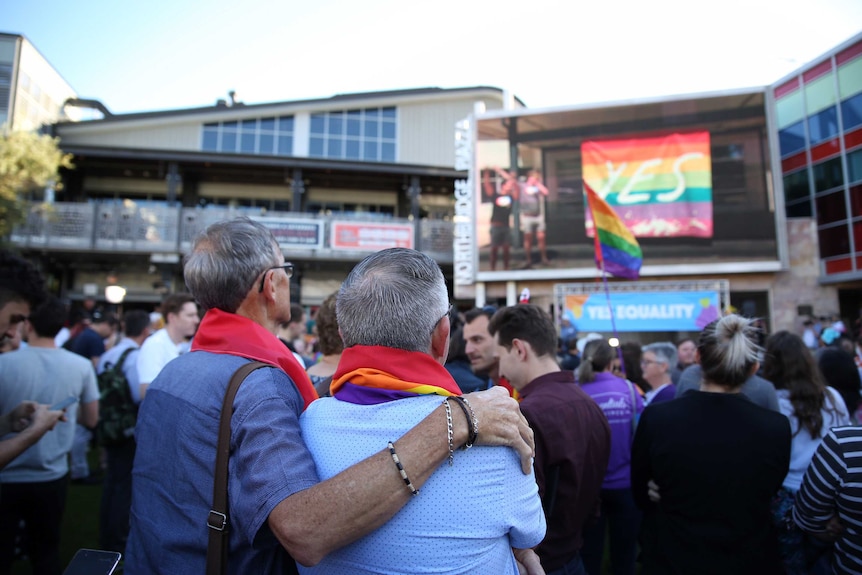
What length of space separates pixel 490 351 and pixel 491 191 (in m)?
13.8

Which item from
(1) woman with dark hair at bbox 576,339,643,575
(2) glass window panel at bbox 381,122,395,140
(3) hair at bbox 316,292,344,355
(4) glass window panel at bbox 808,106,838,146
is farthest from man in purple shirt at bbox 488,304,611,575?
(4) glass window panel at bbox 808,106,838,146

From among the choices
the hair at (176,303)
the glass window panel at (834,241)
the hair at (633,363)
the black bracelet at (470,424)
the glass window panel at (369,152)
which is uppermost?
the glass window panel at (369,152)

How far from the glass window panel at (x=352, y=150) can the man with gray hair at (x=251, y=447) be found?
19.3 m

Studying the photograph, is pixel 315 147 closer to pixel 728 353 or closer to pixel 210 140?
pixel 210 140

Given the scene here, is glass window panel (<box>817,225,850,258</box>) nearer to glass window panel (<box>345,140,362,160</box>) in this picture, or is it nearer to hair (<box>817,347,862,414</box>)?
hair (<box>817,347,862,414</box>)

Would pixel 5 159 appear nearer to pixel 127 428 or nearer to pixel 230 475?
pixel 127 428

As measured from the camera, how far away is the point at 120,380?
452 cm

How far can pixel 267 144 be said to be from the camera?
20062 millimetres

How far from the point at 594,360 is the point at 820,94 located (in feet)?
66.5

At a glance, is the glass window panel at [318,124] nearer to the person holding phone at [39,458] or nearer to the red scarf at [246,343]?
the person holding phone at [39,458]

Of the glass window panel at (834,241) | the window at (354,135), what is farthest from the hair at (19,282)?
the glass window panel at (834,241)

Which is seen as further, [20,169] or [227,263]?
[20,169]

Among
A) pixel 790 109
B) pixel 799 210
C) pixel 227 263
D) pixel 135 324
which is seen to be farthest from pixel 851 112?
pixel 227 263

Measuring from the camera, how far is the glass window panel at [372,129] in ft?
67.7
